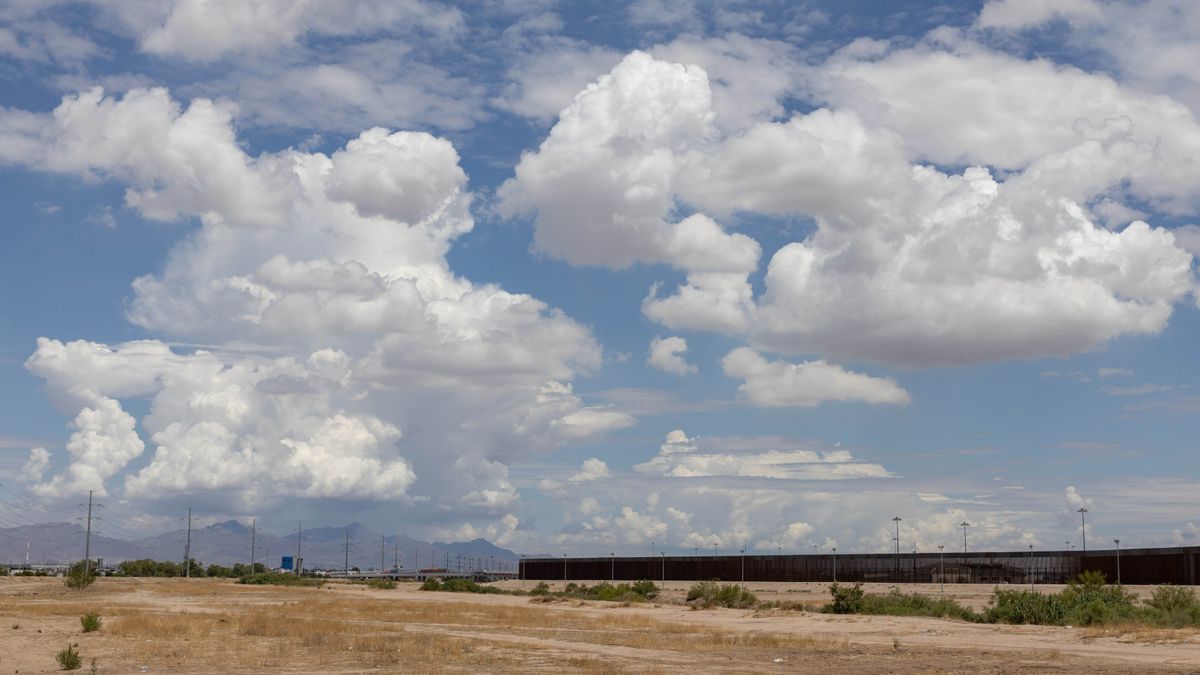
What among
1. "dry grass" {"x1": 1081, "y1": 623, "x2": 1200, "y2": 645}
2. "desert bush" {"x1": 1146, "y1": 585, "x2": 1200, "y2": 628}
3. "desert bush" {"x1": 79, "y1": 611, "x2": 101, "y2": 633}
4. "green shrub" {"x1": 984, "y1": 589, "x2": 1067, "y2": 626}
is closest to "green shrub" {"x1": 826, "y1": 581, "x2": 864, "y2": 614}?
"green shrub" {"x1": 984, "y1": 589, "x2": 1067, "y2": 626}

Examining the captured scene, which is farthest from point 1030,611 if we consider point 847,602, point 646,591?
point 646,591

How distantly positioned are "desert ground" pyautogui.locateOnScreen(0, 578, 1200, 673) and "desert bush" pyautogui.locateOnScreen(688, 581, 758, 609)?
17768 mm

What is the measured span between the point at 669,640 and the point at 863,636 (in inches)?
395

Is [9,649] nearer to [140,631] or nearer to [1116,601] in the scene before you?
[140,631]

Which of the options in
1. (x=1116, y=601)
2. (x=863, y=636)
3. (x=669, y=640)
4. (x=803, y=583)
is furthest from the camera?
(x=803, y=583)

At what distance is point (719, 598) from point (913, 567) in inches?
2014

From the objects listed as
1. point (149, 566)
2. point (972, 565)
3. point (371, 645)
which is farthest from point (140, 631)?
point (149, 566)

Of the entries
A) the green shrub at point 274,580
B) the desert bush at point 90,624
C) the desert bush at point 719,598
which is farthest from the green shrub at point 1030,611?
the green shrub at point 274,580

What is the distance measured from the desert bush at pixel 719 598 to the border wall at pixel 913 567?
40.2 meters

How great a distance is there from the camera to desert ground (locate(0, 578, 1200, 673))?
3675 centimetres

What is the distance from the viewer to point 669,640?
4922cm

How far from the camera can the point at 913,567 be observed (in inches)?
5251

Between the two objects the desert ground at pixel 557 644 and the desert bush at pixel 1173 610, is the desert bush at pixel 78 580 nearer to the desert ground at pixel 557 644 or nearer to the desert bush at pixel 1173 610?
the desert ground at pixel 557 644

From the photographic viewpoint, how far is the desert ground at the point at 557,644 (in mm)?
36750
